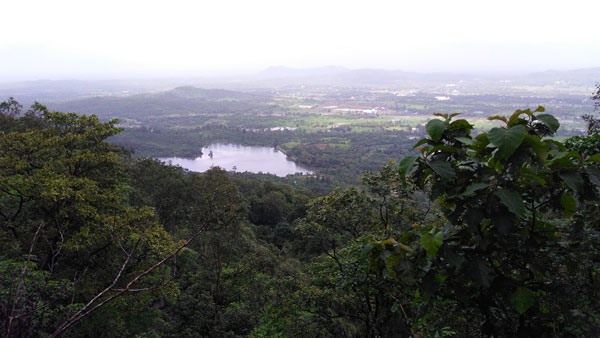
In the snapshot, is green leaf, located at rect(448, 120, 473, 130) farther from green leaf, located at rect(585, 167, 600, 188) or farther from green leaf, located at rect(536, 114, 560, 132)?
green leaf, located at rect(585, 167, 600, 188)

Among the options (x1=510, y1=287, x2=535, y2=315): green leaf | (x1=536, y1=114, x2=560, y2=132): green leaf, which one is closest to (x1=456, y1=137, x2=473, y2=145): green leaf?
(x1=536, y1=114, x2=560, y2=132): green leaf

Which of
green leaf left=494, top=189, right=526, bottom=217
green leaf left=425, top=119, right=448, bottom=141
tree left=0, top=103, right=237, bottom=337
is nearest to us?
green leaf left=494, top=189, right=526, bottom=217

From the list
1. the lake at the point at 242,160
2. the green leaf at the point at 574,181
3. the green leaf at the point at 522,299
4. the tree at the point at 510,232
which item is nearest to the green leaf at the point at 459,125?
the tree at the point at 510,232

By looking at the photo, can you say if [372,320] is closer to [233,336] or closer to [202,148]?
[233,336]

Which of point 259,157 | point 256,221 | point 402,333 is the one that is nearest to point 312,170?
point 259,157

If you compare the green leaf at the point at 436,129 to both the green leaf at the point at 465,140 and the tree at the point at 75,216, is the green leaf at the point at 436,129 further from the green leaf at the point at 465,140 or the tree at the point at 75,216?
the tree at the point at 75,216

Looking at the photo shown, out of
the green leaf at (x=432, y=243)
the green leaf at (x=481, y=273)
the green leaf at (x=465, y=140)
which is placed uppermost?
the green leaf at (x=465, y=140)
